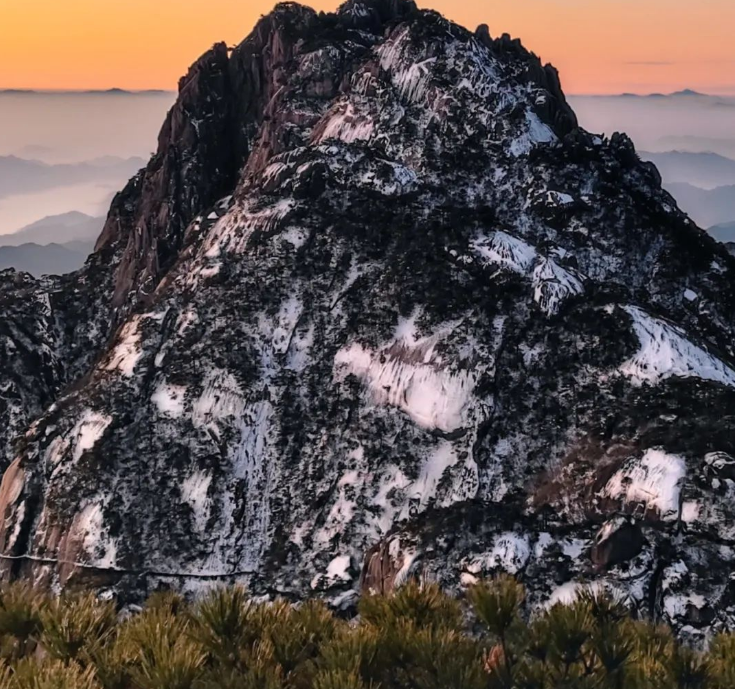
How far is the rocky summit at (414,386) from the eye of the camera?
38.6 metres

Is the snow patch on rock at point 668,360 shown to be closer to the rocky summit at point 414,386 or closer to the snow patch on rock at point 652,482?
the rocky summit at point 414,386

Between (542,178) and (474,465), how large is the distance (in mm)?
27449

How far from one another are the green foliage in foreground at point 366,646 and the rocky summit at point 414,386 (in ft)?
64.2

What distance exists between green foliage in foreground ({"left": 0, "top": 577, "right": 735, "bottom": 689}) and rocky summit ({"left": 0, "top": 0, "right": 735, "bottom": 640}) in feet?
64.2

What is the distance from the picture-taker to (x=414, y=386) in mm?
47938

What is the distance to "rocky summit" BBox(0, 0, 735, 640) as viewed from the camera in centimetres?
3856

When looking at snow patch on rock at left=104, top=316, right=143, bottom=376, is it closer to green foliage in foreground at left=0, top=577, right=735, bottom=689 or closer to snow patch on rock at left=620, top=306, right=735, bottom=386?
snow patch on rock at left=620, top=306, right=735, bottom=386

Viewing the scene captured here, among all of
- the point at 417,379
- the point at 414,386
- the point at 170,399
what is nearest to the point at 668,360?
the point at 417,379

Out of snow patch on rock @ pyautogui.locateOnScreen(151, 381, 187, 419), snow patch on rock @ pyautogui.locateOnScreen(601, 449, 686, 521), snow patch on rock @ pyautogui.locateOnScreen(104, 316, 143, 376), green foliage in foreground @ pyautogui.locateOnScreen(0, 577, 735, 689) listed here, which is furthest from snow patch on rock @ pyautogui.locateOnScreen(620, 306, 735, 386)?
snow patch on rock @ pyautogui.locateOnScreen(104, 316, 143, 376)

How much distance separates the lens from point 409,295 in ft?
171

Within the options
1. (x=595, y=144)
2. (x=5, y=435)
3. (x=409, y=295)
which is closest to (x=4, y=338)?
(x=5, y=435)

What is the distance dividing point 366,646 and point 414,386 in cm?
3454

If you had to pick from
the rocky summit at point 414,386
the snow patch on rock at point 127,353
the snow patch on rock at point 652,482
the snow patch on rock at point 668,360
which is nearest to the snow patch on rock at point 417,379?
the rocky summit at point 414,386

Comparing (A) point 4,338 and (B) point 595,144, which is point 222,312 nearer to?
(A) point 4,338
